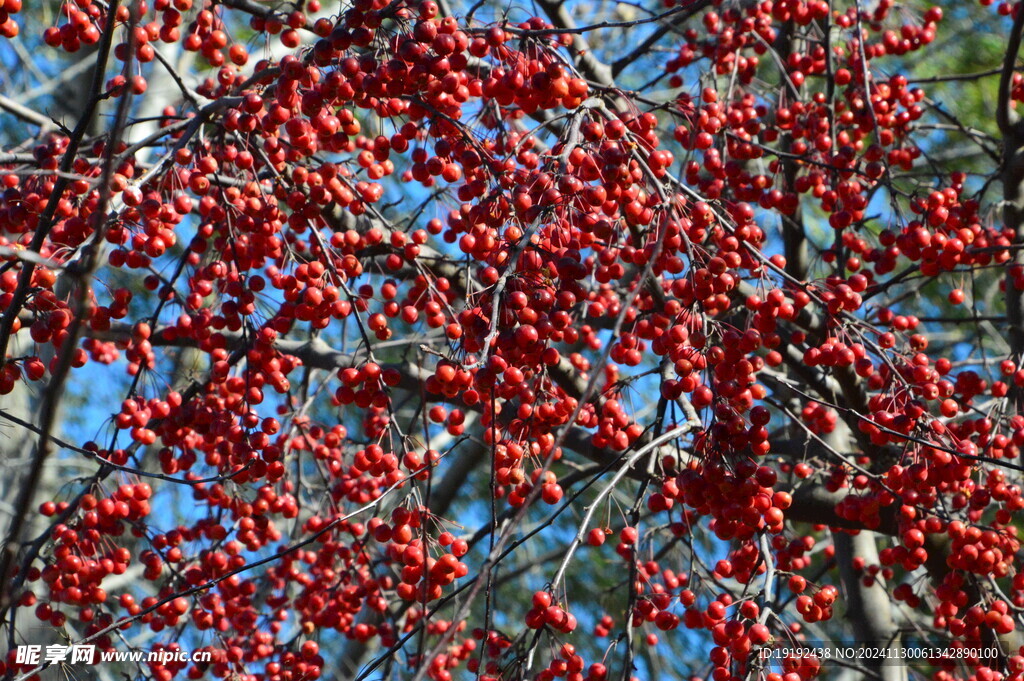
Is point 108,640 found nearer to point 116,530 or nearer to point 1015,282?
point 116,530

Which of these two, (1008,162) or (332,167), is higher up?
(1008,162)

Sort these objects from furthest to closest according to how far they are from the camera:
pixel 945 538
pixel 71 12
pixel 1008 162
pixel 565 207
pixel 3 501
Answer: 1. pixel 3 501
2. pixel 1008 162
3. pixel 945 538
4. pixel 71 12
5. pixel 565 207

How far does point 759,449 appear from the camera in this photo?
7.07ft

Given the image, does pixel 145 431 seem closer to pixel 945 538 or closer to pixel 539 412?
pixel 539 412

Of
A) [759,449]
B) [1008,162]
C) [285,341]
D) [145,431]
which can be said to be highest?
[1008,162]

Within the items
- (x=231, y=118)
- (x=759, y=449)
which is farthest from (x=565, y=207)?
(x=231, y=118)

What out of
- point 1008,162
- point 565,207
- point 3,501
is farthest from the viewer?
point 3,501

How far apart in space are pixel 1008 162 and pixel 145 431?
3223mm

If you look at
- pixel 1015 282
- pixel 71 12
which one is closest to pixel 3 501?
pixel 71 12

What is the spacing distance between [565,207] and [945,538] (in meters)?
1.77

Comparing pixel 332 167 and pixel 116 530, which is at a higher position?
pixel 332 167

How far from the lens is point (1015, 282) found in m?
3.13

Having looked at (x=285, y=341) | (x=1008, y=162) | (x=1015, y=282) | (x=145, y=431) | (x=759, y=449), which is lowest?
(x=759, y=449)

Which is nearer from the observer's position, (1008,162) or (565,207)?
(565,207)
